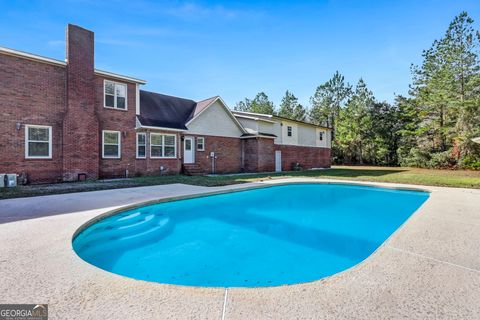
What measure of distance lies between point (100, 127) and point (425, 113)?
3180 centimetres

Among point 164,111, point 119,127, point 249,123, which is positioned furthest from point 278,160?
point 119,127

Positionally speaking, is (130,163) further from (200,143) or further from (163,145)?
(200,143)

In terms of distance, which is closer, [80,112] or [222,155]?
[80,112]

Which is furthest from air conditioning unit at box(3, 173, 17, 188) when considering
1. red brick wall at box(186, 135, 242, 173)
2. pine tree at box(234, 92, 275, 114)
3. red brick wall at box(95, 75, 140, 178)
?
pine tree at box(234, 92, 275, 114)

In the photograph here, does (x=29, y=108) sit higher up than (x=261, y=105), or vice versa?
(x=261, y=105)

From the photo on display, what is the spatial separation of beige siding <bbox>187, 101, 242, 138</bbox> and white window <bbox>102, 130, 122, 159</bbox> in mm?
4790

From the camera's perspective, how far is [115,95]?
14.2 metres

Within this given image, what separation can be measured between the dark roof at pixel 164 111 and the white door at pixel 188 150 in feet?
3.61

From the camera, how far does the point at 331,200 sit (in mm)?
10625

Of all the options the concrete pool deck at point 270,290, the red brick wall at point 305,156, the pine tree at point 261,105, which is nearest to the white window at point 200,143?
the red brick wall at point 305,156

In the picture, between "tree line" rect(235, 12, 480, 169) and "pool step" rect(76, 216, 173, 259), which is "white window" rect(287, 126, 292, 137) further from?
"pool step" rect(76, 216, 173, 259)

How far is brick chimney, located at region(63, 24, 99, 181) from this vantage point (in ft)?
39.8

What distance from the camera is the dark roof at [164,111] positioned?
51.1ft

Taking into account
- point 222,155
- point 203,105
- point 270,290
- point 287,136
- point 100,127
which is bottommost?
point 270,290
